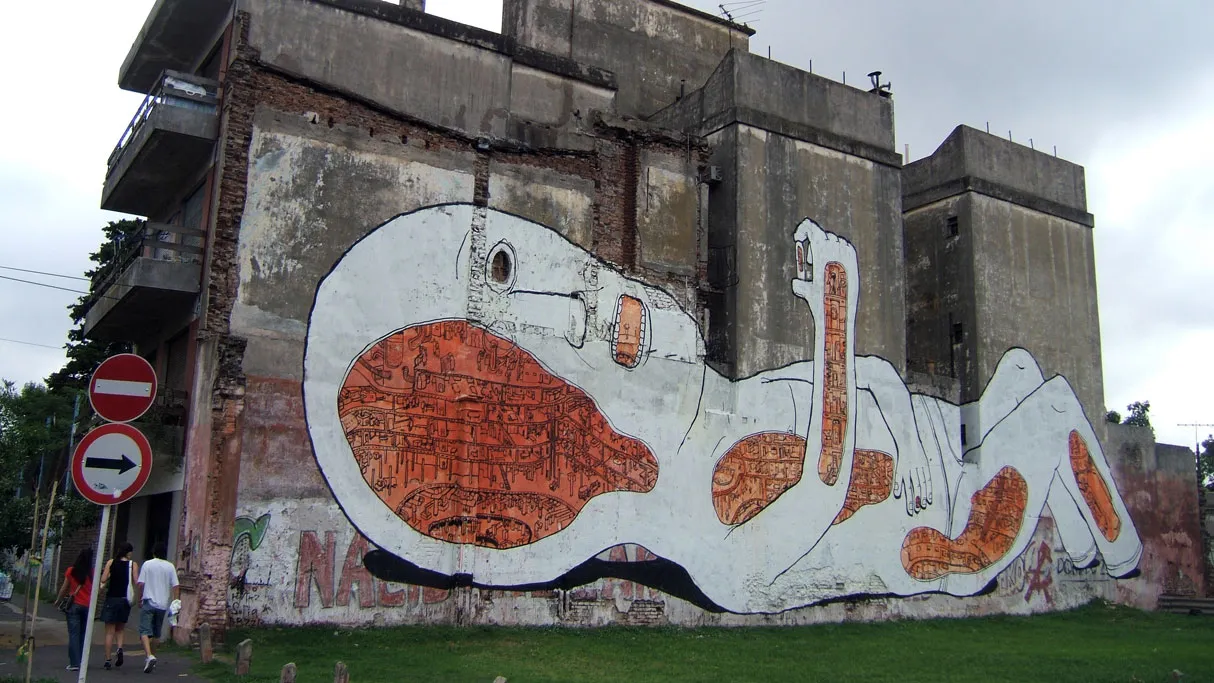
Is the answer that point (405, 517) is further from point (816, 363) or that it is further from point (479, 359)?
point (816, 363)

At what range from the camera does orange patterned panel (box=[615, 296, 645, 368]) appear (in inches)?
701

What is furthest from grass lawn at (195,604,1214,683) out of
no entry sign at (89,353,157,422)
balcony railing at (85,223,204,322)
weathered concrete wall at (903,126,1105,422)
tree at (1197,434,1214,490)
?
tree at (1197,434,1214,490)

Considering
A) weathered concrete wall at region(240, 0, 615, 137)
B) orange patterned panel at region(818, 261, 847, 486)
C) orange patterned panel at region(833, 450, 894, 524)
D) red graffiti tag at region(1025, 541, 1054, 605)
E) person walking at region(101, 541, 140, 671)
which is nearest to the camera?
person walking at region(101, 541, 140, 671)

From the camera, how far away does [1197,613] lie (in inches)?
944

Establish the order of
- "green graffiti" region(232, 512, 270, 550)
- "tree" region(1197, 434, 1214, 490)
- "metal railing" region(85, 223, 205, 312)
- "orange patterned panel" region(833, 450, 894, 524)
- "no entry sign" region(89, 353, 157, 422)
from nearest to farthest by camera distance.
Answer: "no entry sign" region(89, 353, 157, 422) → "green graffiti" region(232, 512, 270, 550) → "metal railing" region(85, 223, 205, 312) → "orange patterned panel" region(833, 450, 894, 524) → "tree" region(1197, 434, 1214, 490)

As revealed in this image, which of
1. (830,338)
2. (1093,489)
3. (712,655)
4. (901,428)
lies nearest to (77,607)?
(712,655)

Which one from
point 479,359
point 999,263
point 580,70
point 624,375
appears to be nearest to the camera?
point 479,359

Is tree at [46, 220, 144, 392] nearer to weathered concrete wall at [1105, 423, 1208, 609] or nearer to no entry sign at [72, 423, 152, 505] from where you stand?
no entry sign at [72, 423, 152, 505]

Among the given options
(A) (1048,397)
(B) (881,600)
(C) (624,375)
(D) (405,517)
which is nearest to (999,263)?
(A) (1048,397)

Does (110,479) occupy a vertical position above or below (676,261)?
below

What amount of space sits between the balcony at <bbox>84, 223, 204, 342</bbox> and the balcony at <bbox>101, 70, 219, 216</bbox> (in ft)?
3.01

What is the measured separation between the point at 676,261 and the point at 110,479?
12.5 m

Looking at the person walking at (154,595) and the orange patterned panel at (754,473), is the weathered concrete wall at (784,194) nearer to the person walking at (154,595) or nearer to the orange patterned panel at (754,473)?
the orange patterned panel at (754,473)

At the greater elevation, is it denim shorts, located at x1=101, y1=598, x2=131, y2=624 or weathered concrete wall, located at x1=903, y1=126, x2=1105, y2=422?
weathered concrete wall, located at x1=903, y1=126, x2=1105, y2=422
